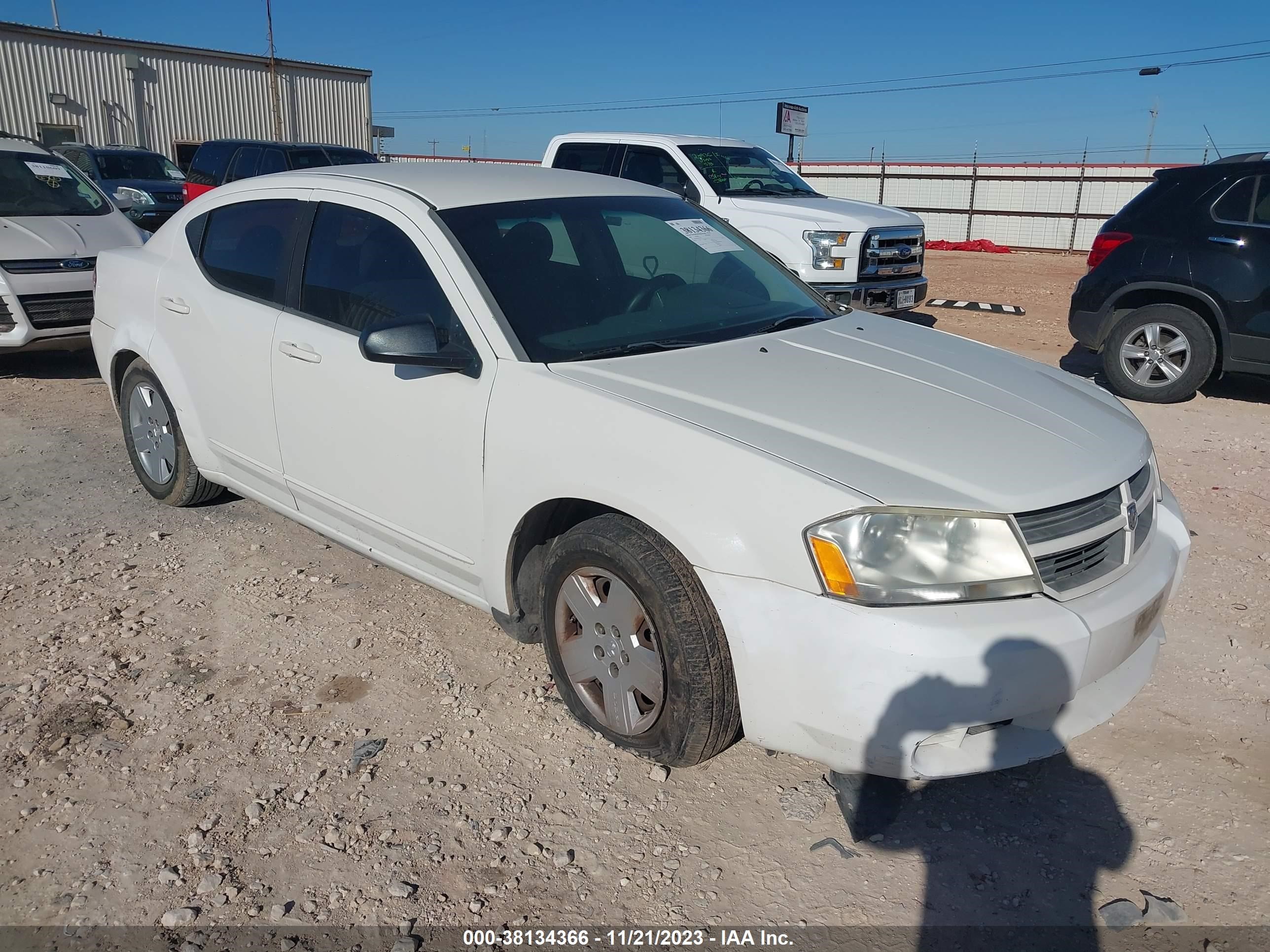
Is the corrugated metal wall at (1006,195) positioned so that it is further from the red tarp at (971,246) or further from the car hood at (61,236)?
the car hood at (61,236)

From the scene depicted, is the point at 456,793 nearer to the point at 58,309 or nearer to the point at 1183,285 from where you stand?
the point at 58,309

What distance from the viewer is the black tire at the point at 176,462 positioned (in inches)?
183

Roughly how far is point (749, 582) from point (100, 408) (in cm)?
624

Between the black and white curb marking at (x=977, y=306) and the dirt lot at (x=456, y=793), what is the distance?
8.97 meters

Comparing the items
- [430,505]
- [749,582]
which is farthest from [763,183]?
[749,582]

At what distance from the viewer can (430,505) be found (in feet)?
10.9

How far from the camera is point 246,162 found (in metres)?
13.9

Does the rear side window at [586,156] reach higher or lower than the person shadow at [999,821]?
higher

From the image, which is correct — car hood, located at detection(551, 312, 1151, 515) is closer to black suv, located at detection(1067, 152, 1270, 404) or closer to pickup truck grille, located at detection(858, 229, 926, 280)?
black suv, located at detection(1067, 152, 1270, 404)

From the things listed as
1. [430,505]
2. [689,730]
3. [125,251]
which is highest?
[125,251]

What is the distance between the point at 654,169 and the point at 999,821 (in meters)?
8.31

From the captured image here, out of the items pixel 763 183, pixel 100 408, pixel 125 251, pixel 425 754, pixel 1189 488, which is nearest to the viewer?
pixel 425 754

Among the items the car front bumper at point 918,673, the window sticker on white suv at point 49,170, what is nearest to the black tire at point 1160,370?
the car front bumper at point 918,673

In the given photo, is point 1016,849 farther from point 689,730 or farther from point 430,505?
point 430,505
